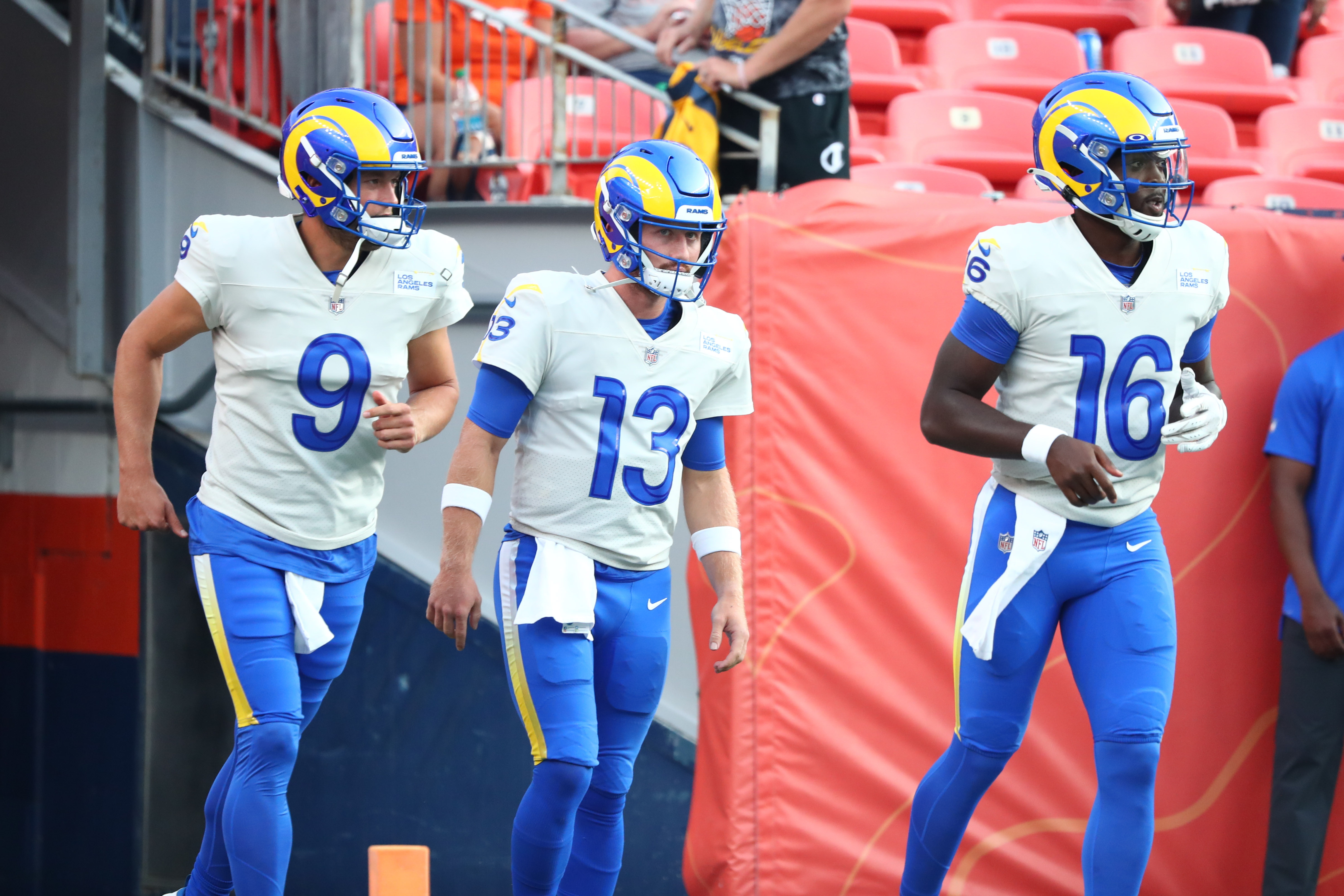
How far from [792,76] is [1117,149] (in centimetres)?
171

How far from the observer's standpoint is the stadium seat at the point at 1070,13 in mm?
7945

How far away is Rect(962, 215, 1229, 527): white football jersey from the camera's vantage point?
3039mm

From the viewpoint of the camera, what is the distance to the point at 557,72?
4.50 meters

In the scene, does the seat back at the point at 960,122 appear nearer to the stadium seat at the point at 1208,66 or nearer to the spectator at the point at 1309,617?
the stadium seat at the point at 1208,66

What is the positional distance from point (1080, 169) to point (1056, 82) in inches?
178

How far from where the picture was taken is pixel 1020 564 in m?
3.06

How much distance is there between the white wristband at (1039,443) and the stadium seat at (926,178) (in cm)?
261

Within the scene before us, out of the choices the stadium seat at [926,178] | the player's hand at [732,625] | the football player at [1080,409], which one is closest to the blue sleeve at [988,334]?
the football player at [1080,409]

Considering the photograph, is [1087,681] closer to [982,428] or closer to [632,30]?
[982,428]

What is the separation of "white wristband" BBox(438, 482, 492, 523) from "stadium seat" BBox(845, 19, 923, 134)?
4.39m

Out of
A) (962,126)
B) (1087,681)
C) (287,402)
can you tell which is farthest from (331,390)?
(962,126)

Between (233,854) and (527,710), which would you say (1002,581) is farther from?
(233,854)

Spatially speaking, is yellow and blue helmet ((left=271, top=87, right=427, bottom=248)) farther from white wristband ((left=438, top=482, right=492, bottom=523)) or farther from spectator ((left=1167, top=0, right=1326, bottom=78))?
spectator ((left=1167, top=0, right=1326, bottom=78))

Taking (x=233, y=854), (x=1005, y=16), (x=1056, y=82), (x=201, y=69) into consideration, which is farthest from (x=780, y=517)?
(x=1005, y=16)
